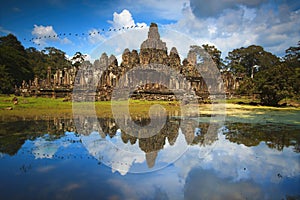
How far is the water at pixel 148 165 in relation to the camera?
520cm

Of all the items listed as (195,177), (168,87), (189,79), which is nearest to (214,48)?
(189,79)

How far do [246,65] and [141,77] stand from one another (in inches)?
1910

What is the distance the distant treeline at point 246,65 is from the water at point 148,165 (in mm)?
16038

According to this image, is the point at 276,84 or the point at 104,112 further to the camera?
the point at 276,84

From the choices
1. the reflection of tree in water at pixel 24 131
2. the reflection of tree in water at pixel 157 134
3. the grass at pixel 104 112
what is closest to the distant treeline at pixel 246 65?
the grass at pixel 104 112

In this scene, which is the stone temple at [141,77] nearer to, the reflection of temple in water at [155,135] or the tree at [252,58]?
the reflection of temple in water at [155,135]

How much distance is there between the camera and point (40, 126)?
1258 centimetres

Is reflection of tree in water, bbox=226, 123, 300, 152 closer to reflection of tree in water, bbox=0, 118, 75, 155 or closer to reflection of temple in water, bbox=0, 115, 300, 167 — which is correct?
reflection of temple in water, bbox=0, 115, 300, 167

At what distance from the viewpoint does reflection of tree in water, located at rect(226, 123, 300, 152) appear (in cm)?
951

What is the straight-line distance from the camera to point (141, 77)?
38.3 m

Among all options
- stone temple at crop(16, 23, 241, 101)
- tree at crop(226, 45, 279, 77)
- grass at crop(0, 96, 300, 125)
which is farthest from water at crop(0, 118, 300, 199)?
tree at crop(226, 45, 279, 77)

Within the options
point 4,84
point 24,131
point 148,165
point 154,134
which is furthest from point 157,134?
point 4,84

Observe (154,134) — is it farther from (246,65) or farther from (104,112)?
(246,65)

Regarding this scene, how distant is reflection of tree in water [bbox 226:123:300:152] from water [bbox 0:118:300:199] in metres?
0.04
